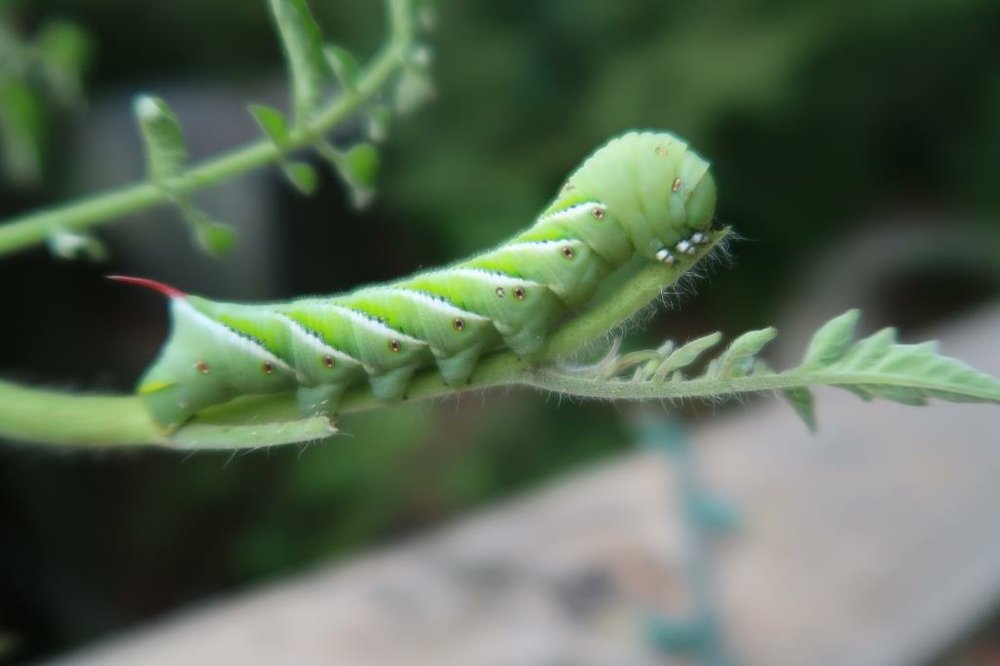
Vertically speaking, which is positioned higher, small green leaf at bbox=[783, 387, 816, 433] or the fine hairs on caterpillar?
the fine hairs on caterpillar

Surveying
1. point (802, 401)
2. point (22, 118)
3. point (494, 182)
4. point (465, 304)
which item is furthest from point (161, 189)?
point (494, 182)

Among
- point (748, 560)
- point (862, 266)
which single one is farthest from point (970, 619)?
point (862, 266)

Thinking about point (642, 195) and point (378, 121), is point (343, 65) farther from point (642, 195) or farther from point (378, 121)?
point (642, 195)

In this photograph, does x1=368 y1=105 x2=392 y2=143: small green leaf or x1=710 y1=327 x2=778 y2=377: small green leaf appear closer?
x1=710 y1=327 x2=778 y2=377: small green leaf

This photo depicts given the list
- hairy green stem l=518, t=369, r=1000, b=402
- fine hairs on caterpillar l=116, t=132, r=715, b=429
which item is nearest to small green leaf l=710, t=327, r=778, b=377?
hairy green stem l=518, t=369, r=1000, b=402

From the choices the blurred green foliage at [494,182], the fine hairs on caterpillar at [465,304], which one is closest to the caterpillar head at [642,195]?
the fine hairs on caterpillar at [465,304]

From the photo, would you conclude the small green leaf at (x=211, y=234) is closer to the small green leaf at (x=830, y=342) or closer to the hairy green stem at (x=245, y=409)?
the hairy green stem at (x=245, y=409)

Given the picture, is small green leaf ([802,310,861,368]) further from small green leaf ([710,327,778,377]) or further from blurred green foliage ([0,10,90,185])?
blurred green foliage ([0,10,90,185])
